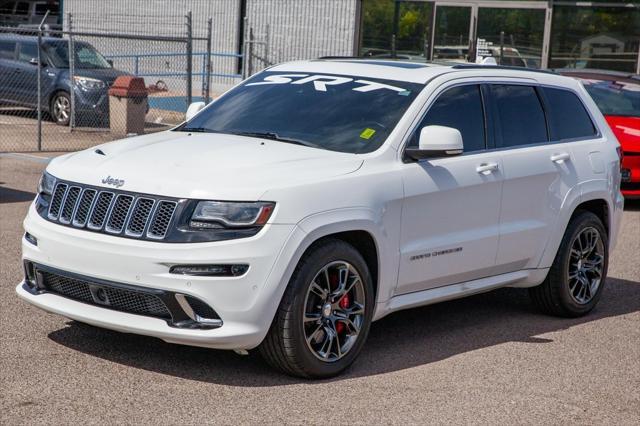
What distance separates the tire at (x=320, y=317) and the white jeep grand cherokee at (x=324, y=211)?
0.01 meters

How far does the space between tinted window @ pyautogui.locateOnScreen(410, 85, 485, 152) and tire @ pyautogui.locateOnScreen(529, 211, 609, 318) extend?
1.18m

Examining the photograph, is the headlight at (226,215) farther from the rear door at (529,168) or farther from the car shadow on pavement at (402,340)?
the rear door at (529,168)

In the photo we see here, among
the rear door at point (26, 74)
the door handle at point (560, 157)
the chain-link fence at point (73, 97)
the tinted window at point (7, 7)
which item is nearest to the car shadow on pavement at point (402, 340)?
the door handle at point (560, 157)

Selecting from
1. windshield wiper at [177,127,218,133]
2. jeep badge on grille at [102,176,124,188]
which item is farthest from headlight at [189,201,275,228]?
windshield wiper at [177,127,218,133]

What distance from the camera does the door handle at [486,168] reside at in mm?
6884

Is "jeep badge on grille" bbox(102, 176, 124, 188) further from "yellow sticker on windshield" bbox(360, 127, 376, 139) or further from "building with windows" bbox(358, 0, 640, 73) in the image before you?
"building with windows" bbox(358, 0, 640, 73)

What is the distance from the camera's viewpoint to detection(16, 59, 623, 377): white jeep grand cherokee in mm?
5535

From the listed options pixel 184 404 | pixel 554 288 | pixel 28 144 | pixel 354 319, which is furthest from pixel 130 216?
pixel 28 144

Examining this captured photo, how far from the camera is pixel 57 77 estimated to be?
19.6m

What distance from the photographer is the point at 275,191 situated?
5605 millimetres

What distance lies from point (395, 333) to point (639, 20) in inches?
744

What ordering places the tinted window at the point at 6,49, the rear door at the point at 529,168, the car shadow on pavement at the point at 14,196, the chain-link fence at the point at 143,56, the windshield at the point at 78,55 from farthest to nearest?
1. the tinted window at the point at 6,49
2. the windshield at the point at 78,55
3. the chain-link fence at the point at 143,56
4. the car shadow on pavement at the point at 14,196
5. the rear door at the point at 529,168

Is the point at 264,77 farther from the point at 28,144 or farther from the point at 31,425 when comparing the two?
the point at 28,144

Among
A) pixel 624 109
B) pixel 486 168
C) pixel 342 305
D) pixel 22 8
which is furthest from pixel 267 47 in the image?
pixel 342 305
